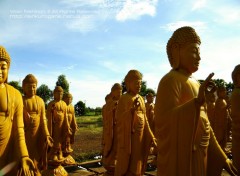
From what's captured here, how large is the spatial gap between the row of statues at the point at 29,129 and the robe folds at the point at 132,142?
153cm

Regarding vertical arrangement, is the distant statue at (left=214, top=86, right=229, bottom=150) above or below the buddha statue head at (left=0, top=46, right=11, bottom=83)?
below

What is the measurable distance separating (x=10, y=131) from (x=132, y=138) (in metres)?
2.84

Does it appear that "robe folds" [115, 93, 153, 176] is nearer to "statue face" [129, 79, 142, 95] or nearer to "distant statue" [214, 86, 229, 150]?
"statue face" [129, 79, 142, 95]

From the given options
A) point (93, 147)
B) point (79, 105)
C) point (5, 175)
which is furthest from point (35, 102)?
point (79, 105)

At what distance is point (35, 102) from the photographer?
625cm

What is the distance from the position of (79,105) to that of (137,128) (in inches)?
1414

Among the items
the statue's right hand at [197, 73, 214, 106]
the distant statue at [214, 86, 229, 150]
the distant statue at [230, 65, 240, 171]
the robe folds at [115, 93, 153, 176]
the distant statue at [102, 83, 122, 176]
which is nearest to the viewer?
the statue's right hand at [197, 73, 214, 106]

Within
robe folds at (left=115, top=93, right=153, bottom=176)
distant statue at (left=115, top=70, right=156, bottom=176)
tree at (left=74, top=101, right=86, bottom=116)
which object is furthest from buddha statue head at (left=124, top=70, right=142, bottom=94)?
tree at (left=74, top=101, right=86, bottom=116)

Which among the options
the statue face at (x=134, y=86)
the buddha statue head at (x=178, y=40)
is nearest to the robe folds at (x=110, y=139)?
the statue face at (x=134, y=86)

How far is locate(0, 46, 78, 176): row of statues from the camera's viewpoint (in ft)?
12.0

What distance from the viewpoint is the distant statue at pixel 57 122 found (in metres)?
8.48

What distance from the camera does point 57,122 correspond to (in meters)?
8.60

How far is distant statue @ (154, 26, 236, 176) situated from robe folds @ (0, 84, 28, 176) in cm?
185

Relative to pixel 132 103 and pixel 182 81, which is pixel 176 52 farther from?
pixel 132 103
